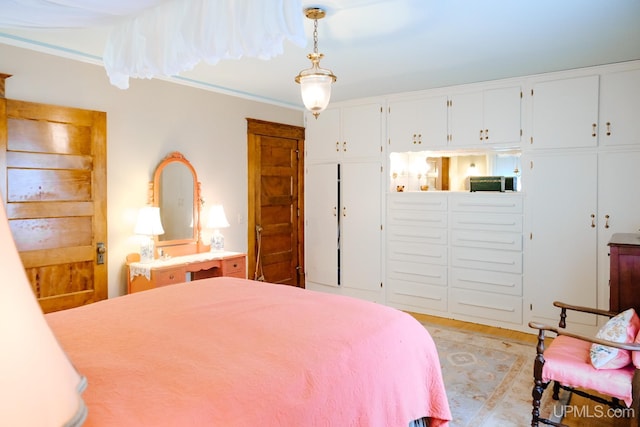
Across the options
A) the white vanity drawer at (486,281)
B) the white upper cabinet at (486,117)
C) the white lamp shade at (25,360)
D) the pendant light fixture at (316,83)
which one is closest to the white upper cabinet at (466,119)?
the white upper cabinet at (486,117)

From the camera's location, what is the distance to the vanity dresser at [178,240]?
371 centimetres

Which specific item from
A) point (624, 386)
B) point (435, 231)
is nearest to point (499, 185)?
point (435, 231)

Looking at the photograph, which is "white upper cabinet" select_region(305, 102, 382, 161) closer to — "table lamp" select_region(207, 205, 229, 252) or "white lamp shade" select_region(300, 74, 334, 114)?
"table lamp" select_region(207, 205, 229, 252)

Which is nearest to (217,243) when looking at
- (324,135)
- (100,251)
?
(100,251)

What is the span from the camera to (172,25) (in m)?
2.12

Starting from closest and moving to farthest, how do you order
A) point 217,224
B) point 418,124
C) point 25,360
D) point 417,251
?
point 25,360
point 217,224
point 418,124
point 417,251

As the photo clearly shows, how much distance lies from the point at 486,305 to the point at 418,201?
1369 mm

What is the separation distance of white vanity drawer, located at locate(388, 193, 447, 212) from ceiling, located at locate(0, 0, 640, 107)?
125cm

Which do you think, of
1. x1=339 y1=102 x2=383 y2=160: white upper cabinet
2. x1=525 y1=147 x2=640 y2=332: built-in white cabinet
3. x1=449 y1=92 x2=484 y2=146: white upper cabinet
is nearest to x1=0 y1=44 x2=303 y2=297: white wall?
x1=339 y1=102 x2=383 y2=160: white upper cabinet

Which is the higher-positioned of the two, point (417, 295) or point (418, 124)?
point (418, 124)

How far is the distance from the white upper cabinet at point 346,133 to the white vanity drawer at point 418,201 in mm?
586

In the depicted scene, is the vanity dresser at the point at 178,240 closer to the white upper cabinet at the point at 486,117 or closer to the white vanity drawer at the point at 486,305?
the white vanity drawer at the point at 486,305

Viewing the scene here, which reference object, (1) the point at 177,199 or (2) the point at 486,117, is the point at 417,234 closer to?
(2) the point at 486,117

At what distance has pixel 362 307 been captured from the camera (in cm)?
231
